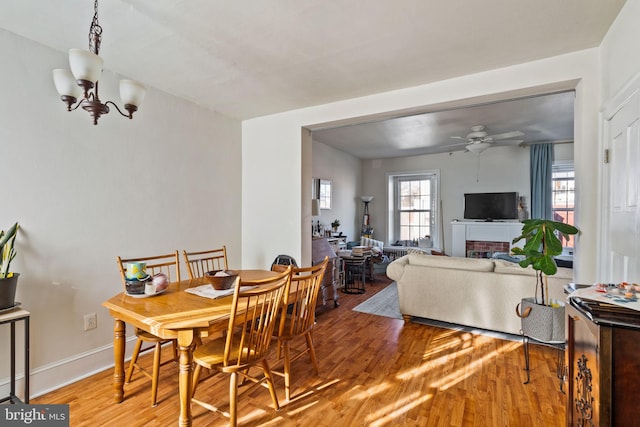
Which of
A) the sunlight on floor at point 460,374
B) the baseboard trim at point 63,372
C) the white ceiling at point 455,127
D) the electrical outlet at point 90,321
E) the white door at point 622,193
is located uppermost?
the white ceiling at point 455,127

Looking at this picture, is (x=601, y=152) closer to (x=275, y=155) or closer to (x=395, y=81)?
(x=395, y=81)

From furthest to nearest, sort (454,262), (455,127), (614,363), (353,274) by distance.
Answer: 1. (353,274)
2. (455,127)
3. (454,262)
4. (614,363)

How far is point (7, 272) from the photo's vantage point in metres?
1.94

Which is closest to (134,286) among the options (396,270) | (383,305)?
(396,270)

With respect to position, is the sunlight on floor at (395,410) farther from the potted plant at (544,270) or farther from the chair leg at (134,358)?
the chair leg at (134,358)

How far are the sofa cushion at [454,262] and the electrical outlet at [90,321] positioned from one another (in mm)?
3152

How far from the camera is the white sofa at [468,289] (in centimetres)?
316

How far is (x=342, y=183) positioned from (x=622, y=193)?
514cm

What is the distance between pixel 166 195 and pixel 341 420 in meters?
2.48

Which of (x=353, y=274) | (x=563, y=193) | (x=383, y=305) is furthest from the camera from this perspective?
(x=563, y=193)

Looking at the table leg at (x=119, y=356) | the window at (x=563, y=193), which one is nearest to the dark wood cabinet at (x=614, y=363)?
the table leg at (x=119, y=356)

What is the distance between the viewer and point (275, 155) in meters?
3.80

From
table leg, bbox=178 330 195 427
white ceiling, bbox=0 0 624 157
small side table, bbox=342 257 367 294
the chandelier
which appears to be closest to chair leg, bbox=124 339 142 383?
table leg, bbox=178 330 195 427

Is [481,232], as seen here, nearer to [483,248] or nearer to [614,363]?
[483,248]
